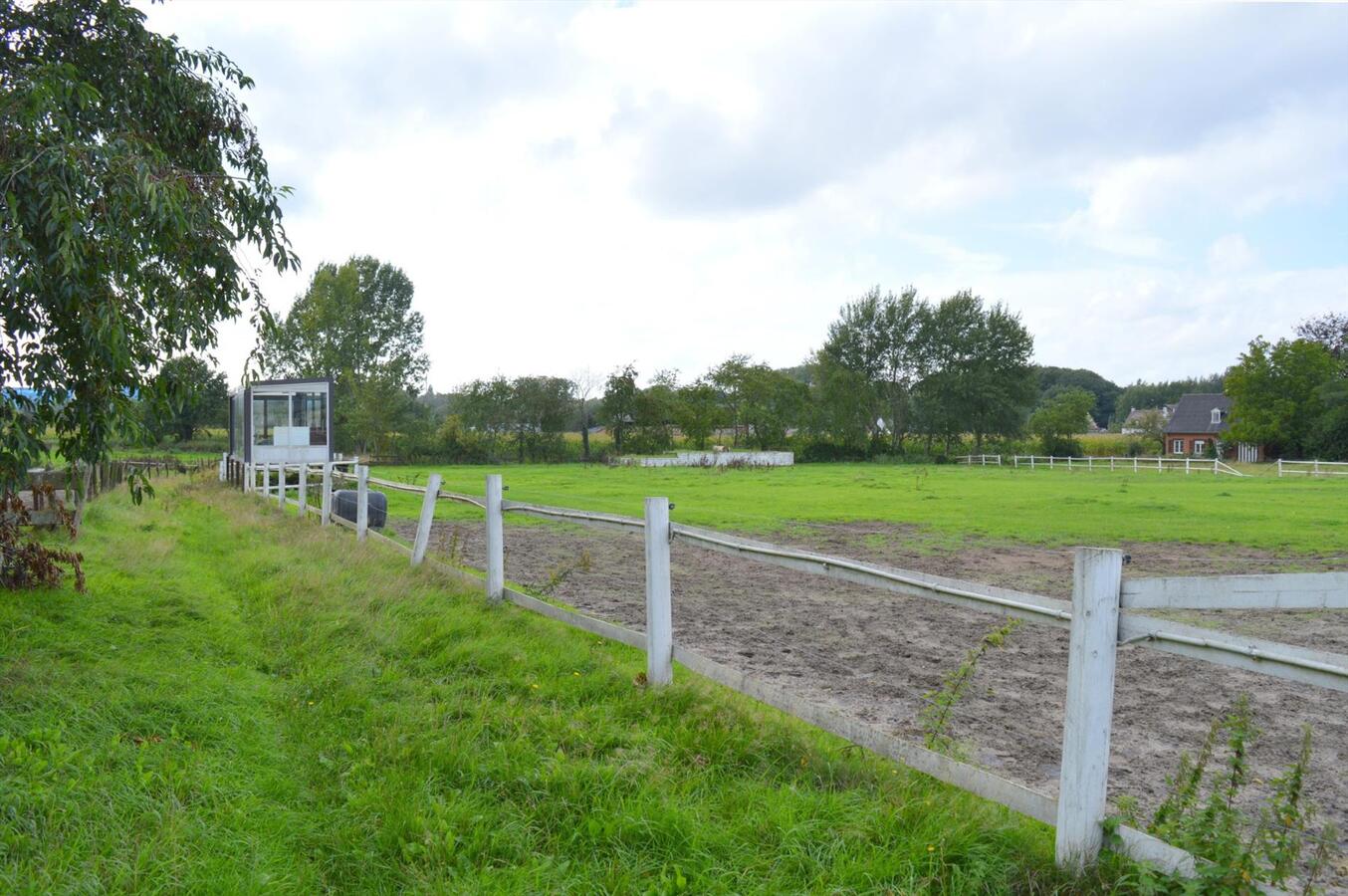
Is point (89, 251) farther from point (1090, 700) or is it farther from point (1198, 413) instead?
point (1198, 413)

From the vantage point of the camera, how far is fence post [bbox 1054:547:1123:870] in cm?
283

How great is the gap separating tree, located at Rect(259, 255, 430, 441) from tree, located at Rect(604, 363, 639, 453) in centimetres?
1320

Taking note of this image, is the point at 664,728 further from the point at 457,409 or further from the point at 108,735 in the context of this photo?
the point at 457,409

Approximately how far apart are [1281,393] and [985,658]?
208 ft

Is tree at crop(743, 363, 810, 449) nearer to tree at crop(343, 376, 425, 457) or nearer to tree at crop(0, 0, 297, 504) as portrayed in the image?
tree at crop(343, 376, 425, 457)

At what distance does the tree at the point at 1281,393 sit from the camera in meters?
57.8

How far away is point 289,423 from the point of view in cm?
2358

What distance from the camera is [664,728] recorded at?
4.18m

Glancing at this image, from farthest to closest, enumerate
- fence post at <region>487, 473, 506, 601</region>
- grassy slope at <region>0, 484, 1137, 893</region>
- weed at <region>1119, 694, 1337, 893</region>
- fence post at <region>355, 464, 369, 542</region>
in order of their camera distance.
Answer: fence post at <region>355, 464, 369, 542</region> < fence post at <region>487, 473, 506, 601</region> < grassy slope at <region>0, 484, 1137, 893</region> < weed at <region>1119, 694, 1337, 893</region>

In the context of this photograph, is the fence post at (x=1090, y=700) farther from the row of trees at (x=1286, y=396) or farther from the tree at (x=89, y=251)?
the row of trees at (x=1286, y=396)

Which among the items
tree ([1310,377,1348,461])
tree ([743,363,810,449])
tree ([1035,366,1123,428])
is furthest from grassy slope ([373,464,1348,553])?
tree ([1035,366,1123,428])

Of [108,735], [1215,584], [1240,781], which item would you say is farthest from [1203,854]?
[108,735]

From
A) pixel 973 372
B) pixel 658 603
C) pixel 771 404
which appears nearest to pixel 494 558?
pixel 658 603

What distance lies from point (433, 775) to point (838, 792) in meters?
1.57
